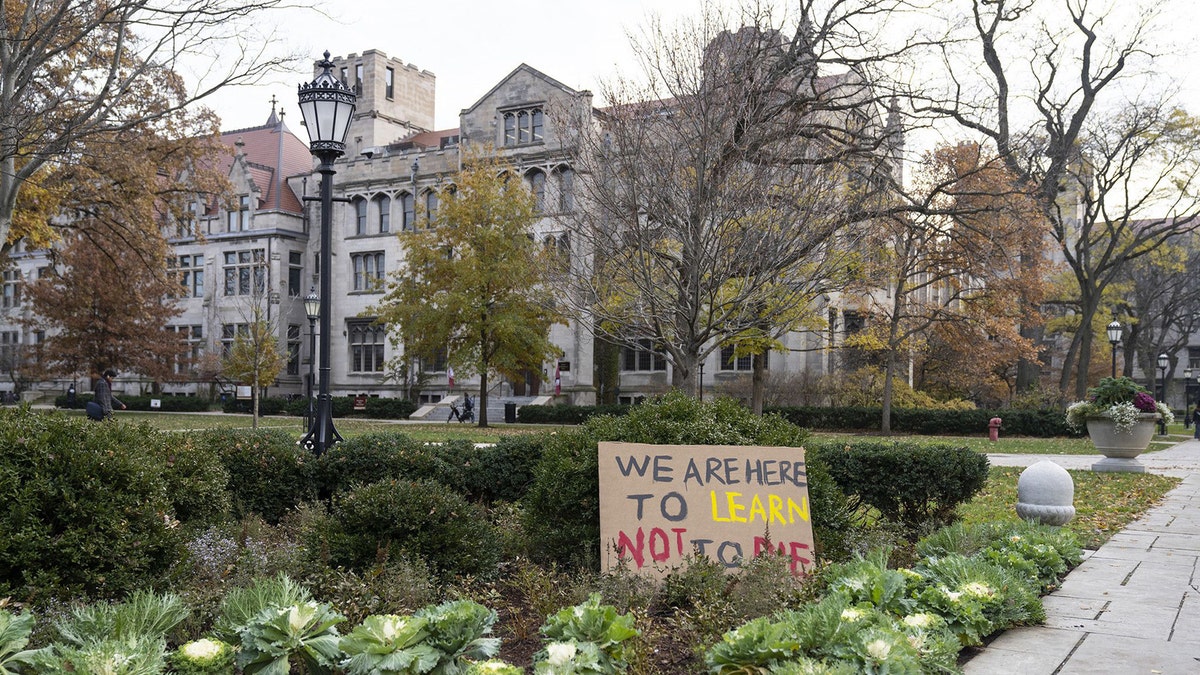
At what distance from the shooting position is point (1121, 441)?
17922mm

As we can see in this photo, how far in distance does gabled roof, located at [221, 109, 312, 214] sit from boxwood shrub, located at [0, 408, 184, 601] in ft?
173

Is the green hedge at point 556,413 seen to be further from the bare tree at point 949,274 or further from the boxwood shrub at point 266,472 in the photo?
the boxwood shrub at point 266,472

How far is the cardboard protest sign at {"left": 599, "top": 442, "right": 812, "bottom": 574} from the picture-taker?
596 cm

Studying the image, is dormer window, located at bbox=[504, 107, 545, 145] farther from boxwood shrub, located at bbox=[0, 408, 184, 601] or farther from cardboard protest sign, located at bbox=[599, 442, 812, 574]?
boxwood shrub, located at bbox=[0, 408, 184, 601]

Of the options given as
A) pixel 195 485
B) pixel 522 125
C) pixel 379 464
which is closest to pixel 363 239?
pixel 522 125

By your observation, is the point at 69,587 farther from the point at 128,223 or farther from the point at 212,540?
the point at 128,223

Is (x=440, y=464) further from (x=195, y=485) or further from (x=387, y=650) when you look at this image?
(x=387, y=650)

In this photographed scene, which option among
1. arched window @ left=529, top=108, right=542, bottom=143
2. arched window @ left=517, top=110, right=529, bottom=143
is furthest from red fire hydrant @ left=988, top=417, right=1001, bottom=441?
arched window @ left=517, top=110, right=529, bottom=143

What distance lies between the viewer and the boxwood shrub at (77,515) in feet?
15.4

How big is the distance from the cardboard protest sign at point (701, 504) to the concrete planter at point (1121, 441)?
551 inches

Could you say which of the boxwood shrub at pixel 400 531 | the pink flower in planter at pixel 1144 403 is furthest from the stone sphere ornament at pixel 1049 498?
the pink flower in planter at pixel 1144 403

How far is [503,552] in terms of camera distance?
6.52m

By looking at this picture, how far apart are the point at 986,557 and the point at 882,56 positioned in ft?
51.8

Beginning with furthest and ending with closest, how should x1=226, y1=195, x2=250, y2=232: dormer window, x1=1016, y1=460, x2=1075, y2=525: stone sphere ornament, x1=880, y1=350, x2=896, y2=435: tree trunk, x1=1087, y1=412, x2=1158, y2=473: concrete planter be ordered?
x1=226, y1=195, x2=250, y2=232: dormer window → x1=880, y1=350, x2=896, y2=435: tree trunk → x1=1087, y1=412, x2=1158, y2=473: concrete planter → x1=1016, y1=460, x2=1075, y2=525: stone sphere ornament
